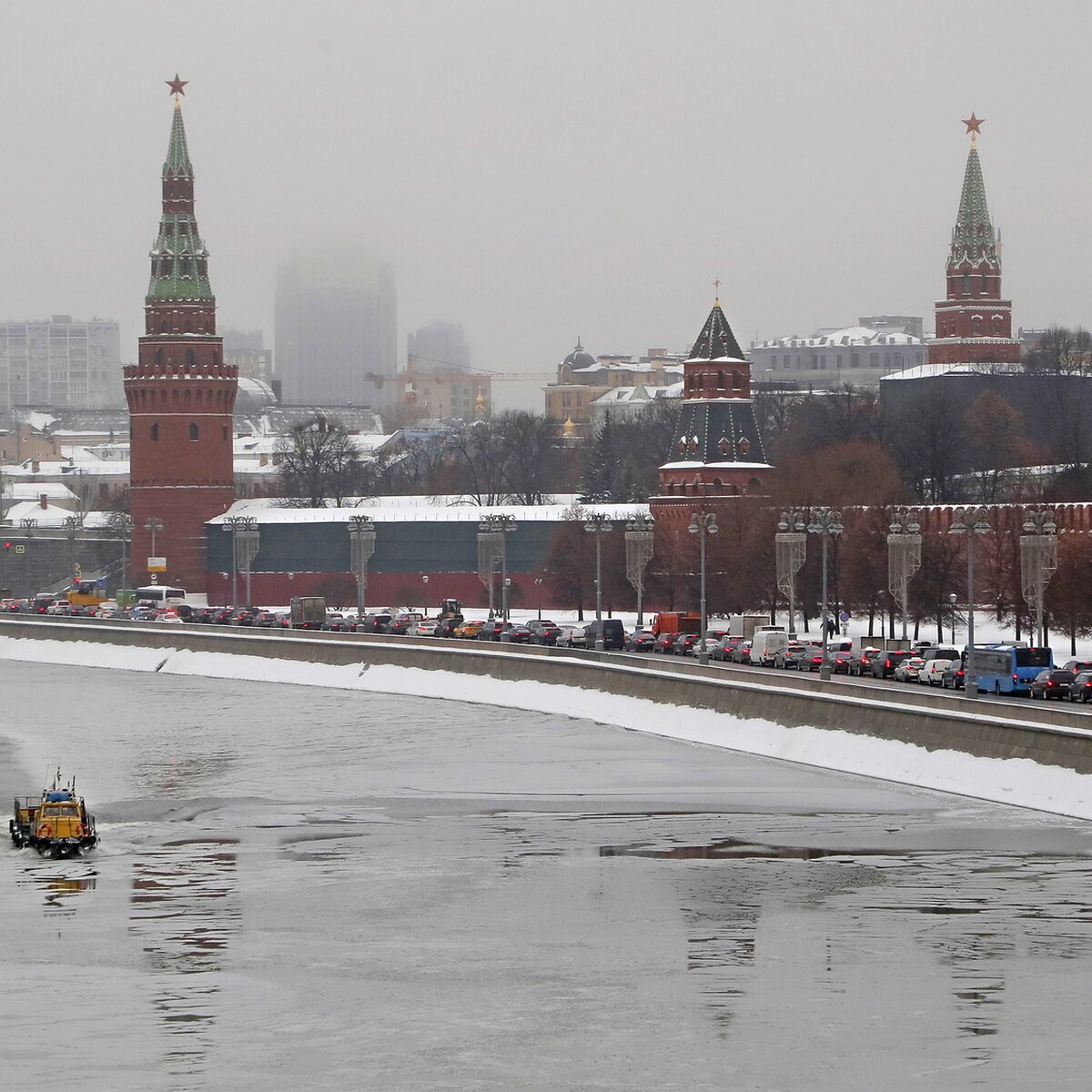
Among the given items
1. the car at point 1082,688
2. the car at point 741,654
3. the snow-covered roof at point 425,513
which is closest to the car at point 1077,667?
the car at point 1082,688

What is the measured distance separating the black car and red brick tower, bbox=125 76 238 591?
228ft

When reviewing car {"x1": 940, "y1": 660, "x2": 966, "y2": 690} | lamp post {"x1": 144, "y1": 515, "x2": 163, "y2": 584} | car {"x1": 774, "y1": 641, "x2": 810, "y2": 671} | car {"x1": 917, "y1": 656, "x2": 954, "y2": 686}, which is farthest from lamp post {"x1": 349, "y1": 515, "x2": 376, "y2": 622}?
car {"x1": 940, "y1": 660, "x2": 966, "y2": 690}

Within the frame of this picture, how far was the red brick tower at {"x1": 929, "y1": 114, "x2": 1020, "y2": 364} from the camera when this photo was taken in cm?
15212

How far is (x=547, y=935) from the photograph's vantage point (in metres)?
32.7

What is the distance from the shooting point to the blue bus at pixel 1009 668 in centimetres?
6194

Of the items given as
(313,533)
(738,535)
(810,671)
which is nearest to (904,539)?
(810,671)

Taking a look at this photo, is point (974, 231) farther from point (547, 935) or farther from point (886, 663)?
point (547, 935)

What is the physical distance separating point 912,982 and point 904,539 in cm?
4834

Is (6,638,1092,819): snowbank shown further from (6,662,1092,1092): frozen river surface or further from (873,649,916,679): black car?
(873,649,916,679): black car

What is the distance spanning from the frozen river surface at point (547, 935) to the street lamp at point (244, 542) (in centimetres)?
6452

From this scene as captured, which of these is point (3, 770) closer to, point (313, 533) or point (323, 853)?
point (323, 853)

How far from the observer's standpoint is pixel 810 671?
7169 centimetres

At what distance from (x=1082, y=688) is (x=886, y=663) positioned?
37.4 ft

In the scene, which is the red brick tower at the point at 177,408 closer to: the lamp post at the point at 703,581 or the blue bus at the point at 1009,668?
the lamp post at the point at 703,581
